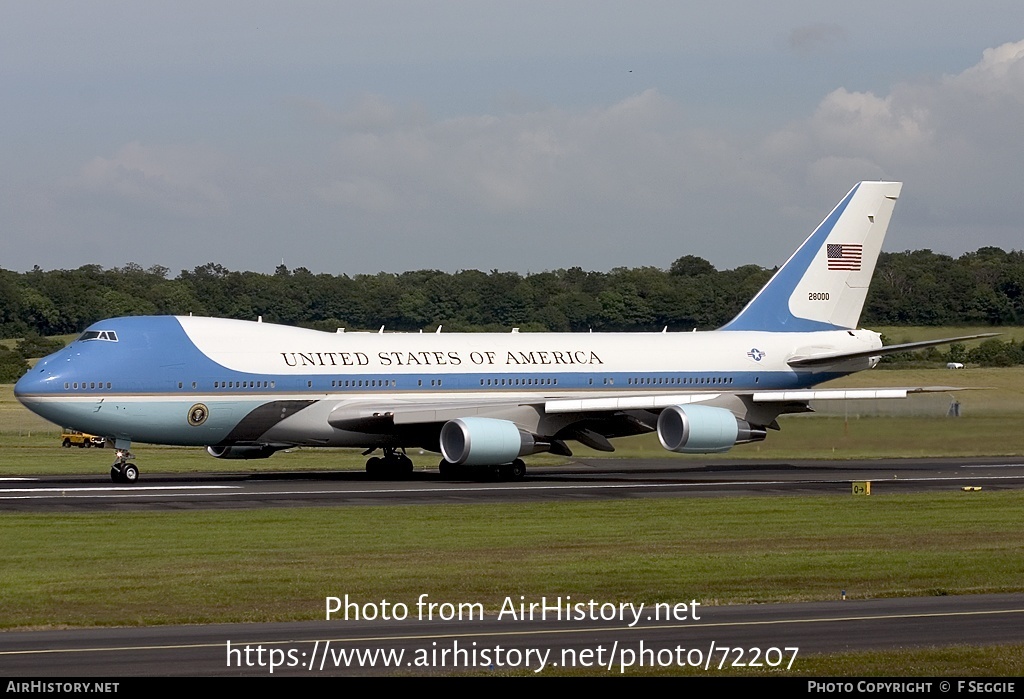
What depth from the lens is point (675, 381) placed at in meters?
49.8

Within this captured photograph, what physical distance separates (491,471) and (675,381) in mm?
7097

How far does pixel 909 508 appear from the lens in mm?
35438

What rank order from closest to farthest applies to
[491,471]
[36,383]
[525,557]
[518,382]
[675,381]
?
1. [525,557]
2. [36,383]
3. [491,471]
4. [518,382]
5. [675,381]

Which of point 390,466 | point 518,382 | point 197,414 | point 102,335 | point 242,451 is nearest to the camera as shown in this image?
point 102,335

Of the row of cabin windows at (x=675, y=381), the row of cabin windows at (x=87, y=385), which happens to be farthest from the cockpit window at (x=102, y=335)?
the row of cabin windows at (x=675, y=381)

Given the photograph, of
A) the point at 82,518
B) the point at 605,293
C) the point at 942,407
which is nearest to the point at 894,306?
the point at 605,293

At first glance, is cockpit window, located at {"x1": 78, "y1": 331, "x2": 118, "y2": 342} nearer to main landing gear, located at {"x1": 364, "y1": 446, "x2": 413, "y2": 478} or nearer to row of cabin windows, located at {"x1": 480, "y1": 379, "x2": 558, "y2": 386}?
main landing gear, located at {"x1": 364, "y1": 446, "x2": 413, "y2": 478}

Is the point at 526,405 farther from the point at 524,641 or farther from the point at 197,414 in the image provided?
the point at 524,641

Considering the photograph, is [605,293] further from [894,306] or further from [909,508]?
[909,508]

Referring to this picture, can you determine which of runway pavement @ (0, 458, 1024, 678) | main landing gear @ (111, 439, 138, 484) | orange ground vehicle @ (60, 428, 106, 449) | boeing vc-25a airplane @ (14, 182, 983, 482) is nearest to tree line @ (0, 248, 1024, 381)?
orange ground vehicle @ (60, 428, 106, 449)

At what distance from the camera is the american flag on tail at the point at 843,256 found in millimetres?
54281

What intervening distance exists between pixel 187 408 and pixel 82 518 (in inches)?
395

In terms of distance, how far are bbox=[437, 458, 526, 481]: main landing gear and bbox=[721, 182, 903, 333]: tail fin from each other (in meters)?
10.7

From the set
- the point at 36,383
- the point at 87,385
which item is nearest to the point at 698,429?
the point at 87,385
